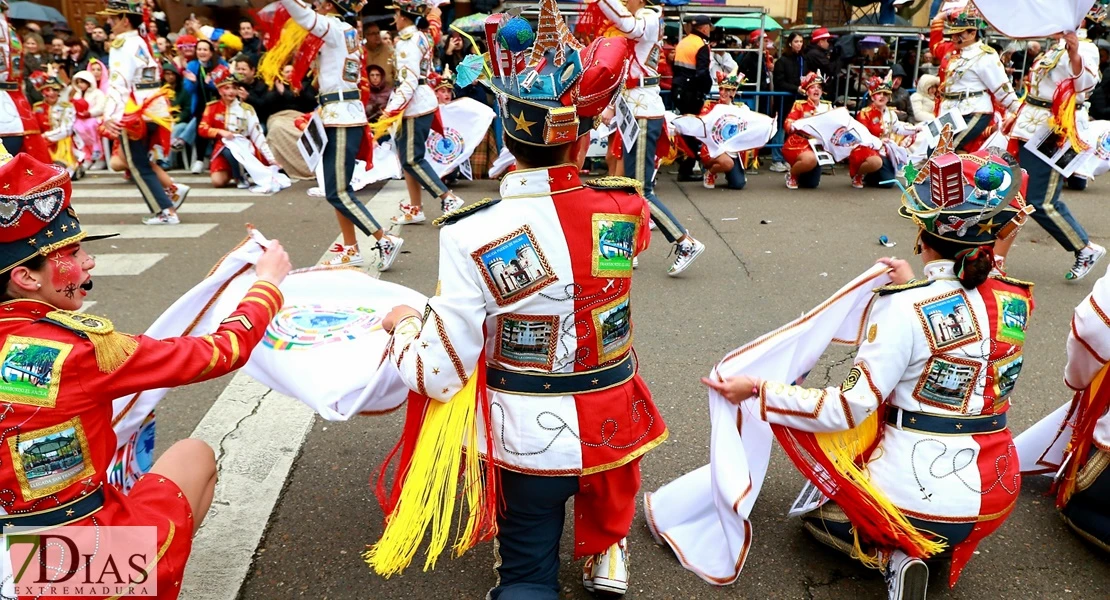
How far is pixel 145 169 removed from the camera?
7.50 meters

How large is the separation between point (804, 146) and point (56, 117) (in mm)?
8765

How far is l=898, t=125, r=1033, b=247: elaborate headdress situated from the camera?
236 centimetres

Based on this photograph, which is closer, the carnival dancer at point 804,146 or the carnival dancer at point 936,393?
the carnival dancer at point 936,393

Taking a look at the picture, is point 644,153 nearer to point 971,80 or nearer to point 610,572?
point 971,80

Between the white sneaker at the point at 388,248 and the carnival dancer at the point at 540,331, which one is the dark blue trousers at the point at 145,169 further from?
the carnival dancer at the point at 540,331

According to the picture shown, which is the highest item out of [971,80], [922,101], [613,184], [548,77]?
[548,77]

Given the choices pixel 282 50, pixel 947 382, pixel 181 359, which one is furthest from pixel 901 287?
pixel 282 50

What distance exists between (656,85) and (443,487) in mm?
5049

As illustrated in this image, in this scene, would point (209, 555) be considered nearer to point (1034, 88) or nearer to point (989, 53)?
point (1034, 88)

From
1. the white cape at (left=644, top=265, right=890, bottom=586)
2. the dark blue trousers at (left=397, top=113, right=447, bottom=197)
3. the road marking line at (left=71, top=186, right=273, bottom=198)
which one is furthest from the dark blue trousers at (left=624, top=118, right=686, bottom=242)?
the road marking line at (left=71, top=186, right=273, bottom=198)

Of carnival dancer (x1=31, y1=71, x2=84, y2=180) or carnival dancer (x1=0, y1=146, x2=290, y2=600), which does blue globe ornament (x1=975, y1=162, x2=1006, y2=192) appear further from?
carnival dancer (x1=31, y1=71, x2=84, y2=180)

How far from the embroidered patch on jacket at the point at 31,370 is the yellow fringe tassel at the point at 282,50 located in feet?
14.1

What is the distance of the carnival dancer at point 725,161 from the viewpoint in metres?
9.41

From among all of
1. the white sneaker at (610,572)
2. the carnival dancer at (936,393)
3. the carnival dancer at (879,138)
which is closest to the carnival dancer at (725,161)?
the carnival dancer at (879,138)
